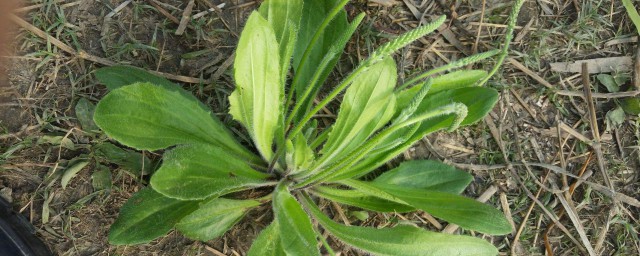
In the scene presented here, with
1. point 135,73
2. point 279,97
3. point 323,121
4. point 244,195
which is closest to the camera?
point 279,97

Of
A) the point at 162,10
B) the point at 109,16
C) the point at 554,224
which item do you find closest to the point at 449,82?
the point at 554,224

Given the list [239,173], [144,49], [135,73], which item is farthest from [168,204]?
[144,49]

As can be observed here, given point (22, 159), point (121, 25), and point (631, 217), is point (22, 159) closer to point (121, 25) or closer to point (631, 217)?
point (121, 25)

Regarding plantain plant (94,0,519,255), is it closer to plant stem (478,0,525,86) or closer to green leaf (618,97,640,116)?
plant stem (478,0,525,86)

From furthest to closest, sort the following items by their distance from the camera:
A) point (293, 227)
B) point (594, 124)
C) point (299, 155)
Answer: point (594, 124)
point (299, 155)
point (293, 227)

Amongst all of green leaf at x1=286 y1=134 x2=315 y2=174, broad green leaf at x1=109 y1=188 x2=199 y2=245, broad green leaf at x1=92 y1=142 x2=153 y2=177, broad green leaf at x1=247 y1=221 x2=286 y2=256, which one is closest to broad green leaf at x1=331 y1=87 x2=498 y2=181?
green leaf at x1=286 y1=134 x2=315 y2=174

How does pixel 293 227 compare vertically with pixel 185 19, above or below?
below

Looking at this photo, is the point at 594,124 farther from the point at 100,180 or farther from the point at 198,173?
the point at 100,180
